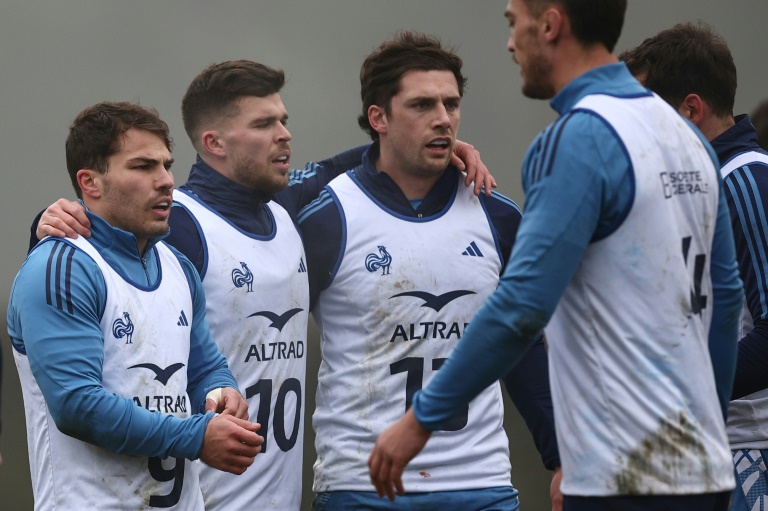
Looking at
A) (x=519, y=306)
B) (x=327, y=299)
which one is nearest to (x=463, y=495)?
(x=327, y=299)

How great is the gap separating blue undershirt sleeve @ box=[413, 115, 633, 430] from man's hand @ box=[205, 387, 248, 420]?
1.17 metres

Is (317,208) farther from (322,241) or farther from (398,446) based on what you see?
(398,446)

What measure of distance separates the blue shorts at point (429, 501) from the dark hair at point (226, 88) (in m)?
1.66

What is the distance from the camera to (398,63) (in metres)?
4.85

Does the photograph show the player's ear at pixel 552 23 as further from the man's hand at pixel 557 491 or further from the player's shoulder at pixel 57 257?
the man's hand at pixel 557 491

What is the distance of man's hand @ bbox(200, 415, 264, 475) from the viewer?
3711mm

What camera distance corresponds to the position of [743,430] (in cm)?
430

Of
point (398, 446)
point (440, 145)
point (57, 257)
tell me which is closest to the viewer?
point (398, 446)

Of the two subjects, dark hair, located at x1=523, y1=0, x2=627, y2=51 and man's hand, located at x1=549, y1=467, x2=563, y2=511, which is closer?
dark hair, located at x1=523, y1=0, x2=627, y2=51

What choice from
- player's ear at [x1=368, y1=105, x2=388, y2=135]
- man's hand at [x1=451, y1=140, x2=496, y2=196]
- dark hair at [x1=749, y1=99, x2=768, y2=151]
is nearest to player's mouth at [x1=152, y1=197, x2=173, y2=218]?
player's ear at [x1=368, y1=105, x2=388, y2=135]

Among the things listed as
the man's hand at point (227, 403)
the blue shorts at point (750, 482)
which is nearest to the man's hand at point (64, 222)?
the man's hand at point (227, 403)

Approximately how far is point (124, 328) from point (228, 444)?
1.66 feet

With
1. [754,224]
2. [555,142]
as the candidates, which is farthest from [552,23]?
[754,224]

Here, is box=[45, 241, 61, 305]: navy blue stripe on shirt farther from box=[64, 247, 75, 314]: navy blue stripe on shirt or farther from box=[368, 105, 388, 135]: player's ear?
box=[368, 105, 388, 135]: player's ear
